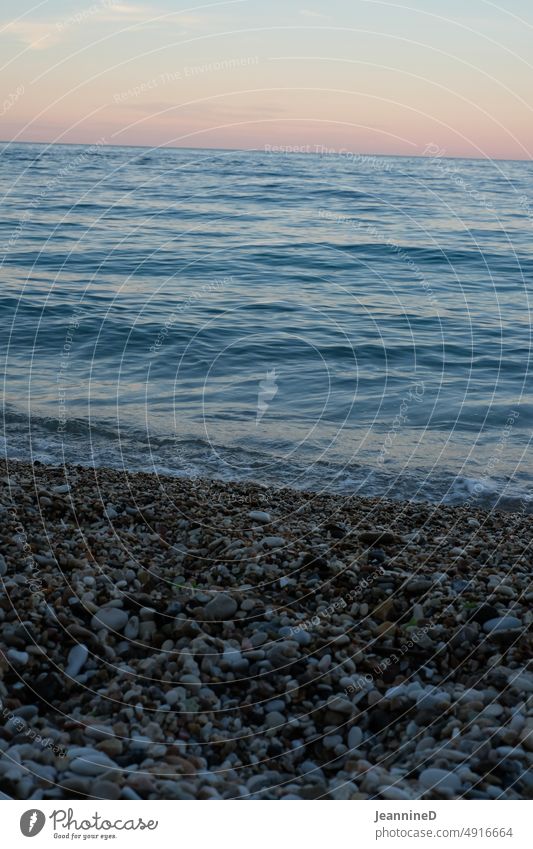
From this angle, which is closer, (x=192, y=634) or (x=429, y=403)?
(x=192, y=634)

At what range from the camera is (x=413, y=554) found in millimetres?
6988

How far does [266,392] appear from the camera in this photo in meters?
13.8

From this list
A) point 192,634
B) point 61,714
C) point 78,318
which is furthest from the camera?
point 78,318

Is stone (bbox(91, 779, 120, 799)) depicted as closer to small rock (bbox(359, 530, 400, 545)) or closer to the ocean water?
small rock (bbox(359, 530, 400, 545))

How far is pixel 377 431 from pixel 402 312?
24.5 ft

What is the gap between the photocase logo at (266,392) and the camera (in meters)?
12.9

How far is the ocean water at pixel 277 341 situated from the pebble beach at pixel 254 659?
3.18 metres

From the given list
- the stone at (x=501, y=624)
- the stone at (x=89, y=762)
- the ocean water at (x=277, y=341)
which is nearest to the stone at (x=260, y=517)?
the ocean water at (x=277, y=341)

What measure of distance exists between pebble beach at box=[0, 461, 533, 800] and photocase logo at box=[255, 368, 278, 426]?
209 inches

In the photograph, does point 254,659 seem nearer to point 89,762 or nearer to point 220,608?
point 220,608
